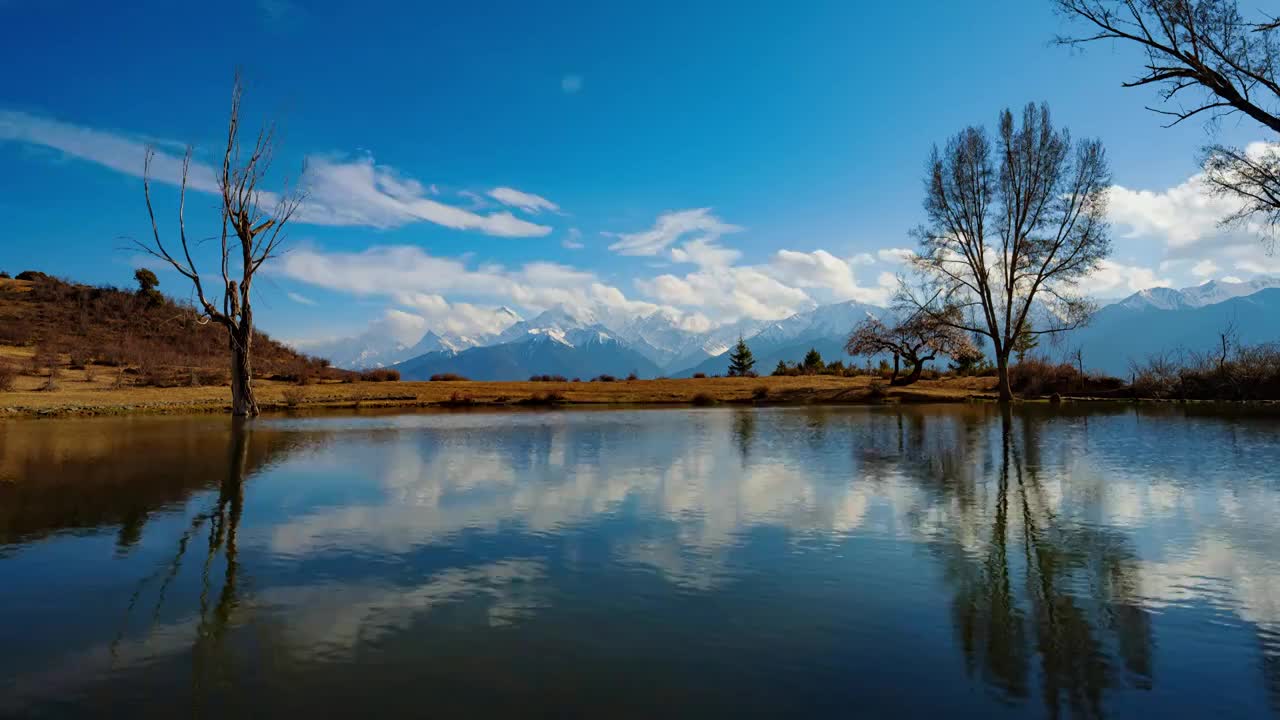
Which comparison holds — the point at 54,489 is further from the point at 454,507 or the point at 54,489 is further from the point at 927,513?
the point at 927,513

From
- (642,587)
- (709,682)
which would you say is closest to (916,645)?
(709,682)

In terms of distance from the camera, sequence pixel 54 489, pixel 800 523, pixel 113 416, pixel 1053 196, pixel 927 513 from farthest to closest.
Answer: pixel 1053 196, pixel 113 416, pixel 54 489, pixel 927 513, pixel 800 523

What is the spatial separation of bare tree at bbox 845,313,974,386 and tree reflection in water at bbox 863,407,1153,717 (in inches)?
1232

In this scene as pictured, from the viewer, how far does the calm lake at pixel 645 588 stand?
4.34 m

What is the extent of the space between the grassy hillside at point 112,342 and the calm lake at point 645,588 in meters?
24.3

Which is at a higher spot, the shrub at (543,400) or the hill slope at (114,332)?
the hill slope at (114,332)

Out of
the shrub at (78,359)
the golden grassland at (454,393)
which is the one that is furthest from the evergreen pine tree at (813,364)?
the shrub at (78,359)

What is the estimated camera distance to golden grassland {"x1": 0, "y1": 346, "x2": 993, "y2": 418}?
1158 inches

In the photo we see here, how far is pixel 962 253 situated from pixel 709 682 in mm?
38882

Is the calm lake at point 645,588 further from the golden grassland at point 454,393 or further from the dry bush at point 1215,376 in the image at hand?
the dry bush at point 1215,376

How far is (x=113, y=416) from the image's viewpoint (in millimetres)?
26609

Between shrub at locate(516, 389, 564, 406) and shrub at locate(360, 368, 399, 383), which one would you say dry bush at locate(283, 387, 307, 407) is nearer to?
shrub at locate(360, 368, 399, 383)

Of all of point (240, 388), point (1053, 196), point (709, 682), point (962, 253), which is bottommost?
point (709, 682)

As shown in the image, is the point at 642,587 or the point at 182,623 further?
the point at 642,587
